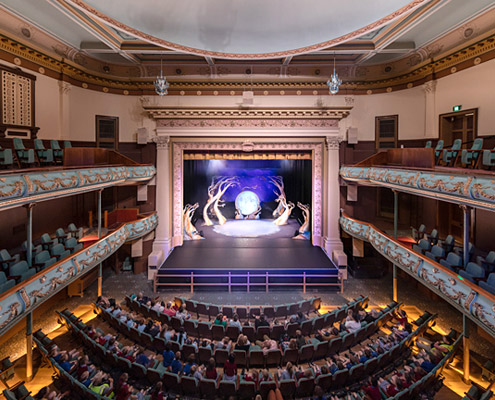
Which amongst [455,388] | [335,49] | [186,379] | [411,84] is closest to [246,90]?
[335,49]

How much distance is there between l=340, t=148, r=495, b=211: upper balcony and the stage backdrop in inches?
219

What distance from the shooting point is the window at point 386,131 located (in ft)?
42.9

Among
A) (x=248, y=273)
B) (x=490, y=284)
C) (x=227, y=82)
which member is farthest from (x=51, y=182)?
(x=490, y=284)

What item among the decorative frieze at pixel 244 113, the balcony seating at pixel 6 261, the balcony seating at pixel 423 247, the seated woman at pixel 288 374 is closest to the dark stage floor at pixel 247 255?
the balcony seating at pixel 423 247

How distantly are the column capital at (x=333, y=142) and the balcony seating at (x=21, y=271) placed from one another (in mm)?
11477

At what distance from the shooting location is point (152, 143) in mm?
13648

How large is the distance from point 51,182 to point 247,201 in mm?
11953

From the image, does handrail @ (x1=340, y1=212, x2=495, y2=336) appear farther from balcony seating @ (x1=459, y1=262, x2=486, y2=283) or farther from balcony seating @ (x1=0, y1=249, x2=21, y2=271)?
balcony seating @ (x1=0, y1=249, x2=21, y2=271)

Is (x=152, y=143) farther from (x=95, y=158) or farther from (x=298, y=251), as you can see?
(x=298, y=251)

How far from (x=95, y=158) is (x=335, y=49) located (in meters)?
9.26

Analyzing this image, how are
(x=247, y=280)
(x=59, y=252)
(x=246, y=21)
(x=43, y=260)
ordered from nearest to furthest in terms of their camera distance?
(x=43, y=260) < (x=59, y=252) < (x=246, y=21) < (x=247, y=280)

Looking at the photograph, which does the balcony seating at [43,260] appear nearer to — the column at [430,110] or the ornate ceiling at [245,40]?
the ornate ceiling at [245,40]

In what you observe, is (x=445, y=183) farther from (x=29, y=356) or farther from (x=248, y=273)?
(x=29, y=356)

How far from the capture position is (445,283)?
6.73m
